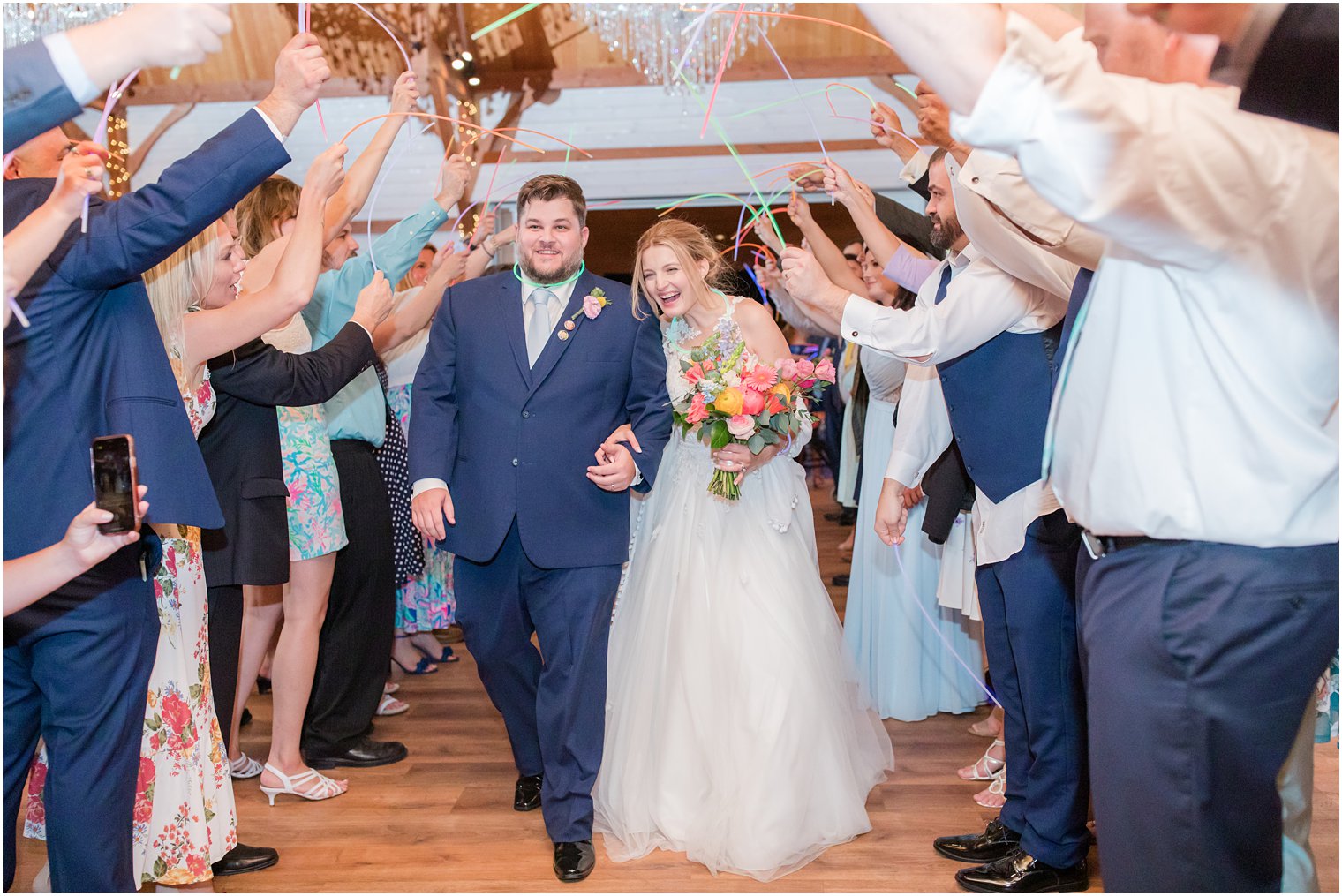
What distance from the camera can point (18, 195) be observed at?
179 centimetres

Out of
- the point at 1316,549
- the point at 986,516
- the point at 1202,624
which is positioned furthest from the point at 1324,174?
the point at 986,516

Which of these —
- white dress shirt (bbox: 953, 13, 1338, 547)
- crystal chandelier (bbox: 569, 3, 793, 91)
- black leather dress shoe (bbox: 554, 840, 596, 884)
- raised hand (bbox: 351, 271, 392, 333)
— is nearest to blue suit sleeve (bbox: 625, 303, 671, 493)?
raised hand (bbox: 351, 271, 392, 333)

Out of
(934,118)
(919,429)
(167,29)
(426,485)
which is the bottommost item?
(426,485)

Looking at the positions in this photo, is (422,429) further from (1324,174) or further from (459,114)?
(459,114)

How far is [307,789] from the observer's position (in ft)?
10.7

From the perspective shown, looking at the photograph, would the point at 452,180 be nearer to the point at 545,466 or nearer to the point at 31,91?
the point at 545,466

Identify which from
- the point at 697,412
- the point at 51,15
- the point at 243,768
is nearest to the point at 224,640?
the point at 243,768

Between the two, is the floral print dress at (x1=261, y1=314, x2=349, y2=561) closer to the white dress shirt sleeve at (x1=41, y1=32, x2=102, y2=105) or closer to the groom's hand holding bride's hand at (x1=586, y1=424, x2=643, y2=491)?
the groom's hand holding bride's hand at (x1=586, y1=424, x2=643, y2=491)

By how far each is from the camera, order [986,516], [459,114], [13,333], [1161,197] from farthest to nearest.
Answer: [459,114], [986,516], [13,333], [1161,197]

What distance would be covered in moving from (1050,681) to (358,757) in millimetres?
2312

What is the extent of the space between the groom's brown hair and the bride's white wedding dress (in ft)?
2.14

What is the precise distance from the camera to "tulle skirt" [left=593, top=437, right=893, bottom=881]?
2.80 meters

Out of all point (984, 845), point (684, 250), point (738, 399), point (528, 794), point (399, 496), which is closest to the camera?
point (984, 845)

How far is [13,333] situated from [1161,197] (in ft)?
5.76
